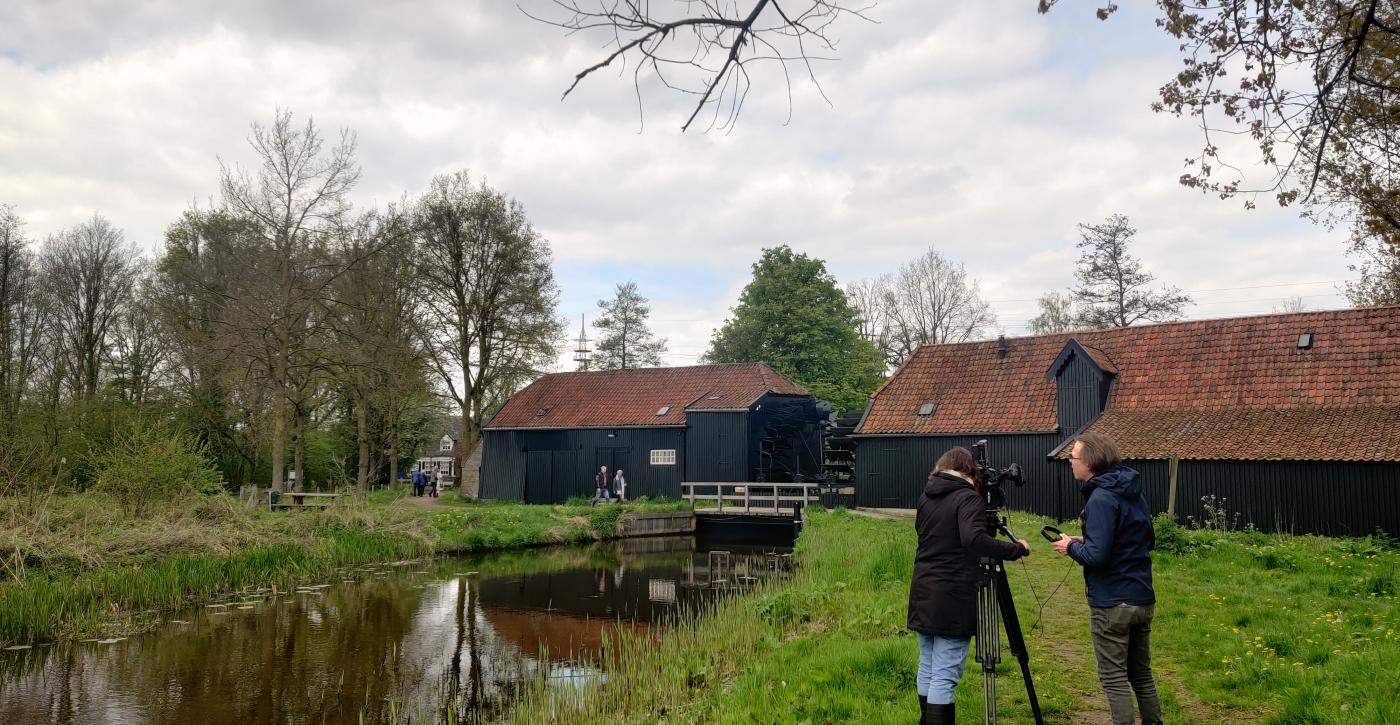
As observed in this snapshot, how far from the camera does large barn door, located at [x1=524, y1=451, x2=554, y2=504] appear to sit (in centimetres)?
2942

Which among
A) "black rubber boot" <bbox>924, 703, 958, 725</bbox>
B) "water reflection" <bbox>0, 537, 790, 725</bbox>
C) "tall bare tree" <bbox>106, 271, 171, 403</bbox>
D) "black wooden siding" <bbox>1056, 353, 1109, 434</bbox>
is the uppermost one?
"tall bare tree" <bbox>106, 271, 171, 403</bbox>

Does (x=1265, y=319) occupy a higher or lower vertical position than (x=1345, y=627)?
higher

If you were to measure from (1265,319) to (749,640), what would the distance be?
1747 cm

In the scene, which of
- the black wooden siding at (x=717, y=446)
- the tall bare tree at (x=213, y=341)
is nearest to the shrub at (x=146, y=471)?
the tall bare tree at (x=213, y=341)

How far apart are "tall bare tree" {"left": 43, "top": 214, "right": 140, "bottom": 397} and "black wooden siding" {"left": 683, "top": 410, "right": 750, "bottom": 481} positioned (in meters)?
20.6

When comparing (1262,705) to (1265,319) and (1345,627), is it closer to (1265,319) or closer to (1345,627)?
(1345,627)

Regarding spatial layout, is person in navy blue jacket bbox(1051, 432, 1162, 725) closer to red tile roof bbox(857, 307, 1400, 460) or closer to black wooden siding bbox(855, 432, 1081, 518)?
red tile roof bbox(857, 307, 1400, 460)

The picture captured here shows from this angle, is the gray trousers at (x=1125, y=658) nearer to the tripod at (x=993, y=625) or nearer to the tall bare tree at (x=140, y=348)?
the tripod at (x=993, y=625)

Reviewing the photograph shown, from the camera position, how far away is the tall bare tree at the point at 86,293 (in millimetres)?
29156

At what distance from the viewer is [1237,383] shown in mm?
18453

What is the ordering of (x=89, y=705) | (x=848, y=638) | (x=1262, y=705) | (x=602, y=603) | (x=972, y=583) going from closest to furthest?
1. (x=972, y=583)
2. (x=1262, y=705)
3. (x=848, y=638)
4. (x=89, y=705)
5. (x=602, y=603)

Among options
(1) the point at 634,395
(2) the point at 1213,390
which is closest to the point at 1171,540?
(2) the point at 1213,390

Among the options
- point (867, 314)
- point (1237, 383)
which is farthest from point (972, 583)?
point (867, 314)

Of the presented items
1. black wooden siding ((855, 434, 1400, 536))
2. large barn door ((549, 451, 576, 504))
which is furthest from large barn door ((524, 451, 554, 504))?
black wooden siding ((855, 434, 1400, 536))
